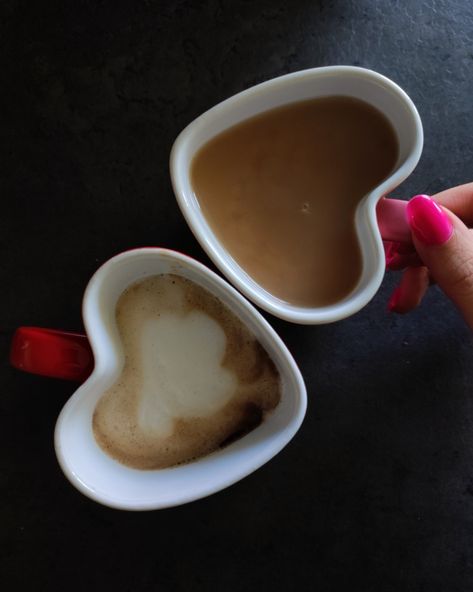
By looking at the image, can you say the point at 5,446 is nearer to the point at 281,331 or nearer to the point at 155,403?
the point at 155,403

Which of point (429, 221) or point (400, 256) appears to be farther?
point (400, 256)

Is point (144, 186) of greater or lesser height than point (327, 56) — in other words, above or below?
below

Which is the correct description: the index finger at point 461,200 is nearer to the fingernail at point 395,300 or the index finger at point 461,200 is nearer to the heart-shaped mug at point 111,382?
the fingernail at point 395,300

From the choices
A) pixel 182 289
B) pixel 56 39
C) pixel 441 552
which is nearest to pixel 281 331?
pixel 182 289

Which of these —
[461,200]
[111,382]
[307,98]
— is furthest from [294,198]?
[111,382]

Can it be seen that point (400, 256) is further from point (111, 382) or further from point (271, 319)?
point (111, 382)

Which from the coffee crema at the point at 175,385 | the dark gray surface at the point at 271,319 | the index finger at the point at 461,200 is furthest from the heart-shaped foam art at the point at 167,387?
the index finger at the point at 461,200

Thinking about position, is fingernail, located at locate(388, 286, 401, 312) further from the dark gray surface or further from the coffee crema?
the coffee crema
